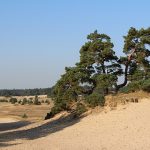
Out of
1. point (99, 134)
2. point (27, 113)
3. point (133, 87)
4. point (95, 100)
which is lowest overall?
point (99, 134)

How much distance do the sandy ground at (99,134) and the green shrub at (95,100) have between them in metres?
1.40

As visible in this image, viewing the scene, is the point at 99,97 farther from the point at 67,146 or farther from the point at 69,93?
the point at 67,146

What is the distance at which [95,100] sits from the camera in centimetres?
3259

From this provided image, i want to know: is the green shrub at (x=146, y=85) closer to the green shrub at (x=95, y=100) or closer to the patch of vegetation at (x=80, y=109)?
the green shrub at (x=95, y=100)

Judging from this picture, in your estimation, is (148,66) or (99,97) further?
(148,66)

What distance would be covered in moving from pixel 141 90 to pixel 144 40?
169 inches

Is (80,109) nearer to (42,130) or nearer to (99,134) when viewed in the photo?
(42,130)

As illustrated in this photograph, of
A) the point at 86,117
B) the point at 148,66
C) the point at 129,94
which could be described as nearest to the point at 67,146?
the point at 86,117

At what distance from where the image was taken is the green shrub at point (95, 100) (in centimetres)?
3231

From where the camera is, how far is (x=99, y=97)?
107 ft

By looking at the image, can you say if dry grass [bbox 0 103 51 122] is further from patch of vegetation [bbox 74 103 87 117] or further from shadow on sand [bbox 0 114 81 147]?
shadow on sand [bbox 0 114 81 147]

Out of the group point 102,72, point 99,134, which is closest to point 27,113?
point 102,72

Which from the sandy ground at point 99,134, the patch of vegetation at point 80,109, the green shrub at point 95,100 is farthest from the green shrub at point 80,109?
the sandy ground at point 99,134

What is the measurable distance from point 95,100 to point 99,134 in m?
8.04
